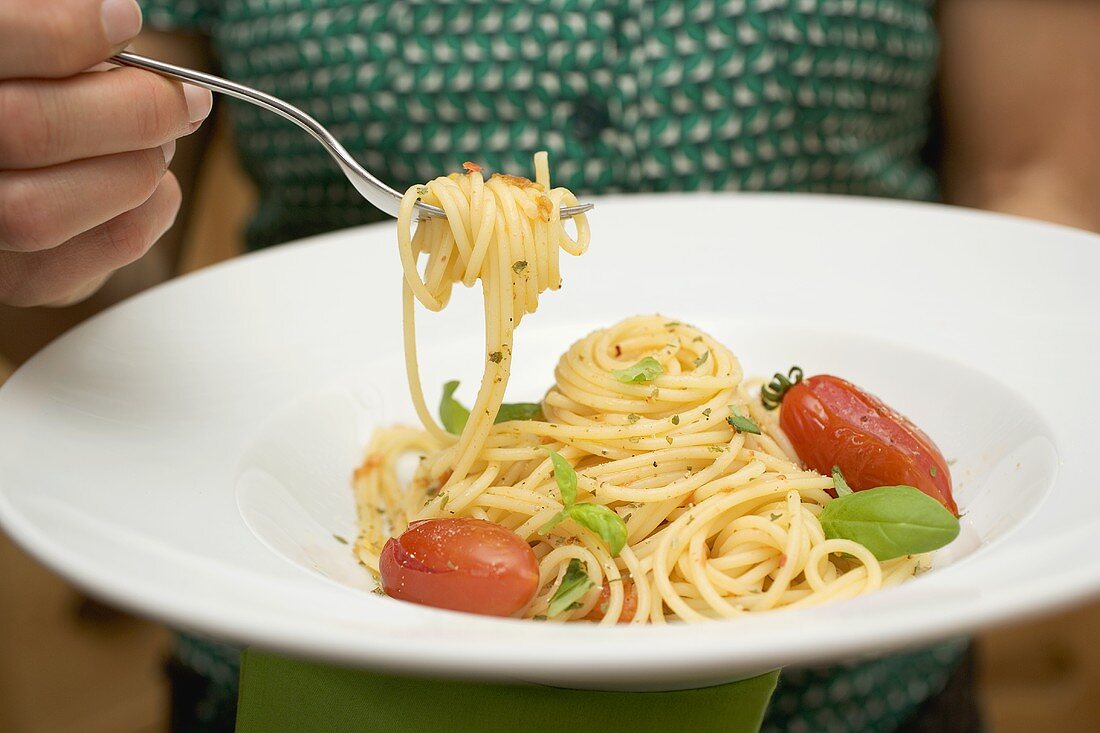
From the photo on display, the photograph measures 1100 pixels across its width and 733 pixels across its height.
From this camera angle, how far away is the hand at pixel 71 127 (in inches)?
51.4

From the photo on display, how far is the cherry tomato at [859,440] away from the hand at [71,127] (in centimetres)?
120

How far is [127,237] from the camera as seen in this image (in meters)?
1.75

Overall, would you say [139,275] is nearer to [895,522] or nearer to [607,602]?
[607,602]

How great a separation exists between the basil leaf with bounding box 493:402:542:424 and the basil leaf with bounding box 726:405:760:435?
38 cm

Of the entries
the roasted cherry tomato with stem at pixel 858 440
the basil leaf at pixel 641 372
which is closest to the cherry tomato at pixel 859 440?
the roasted cherry tomato with stem at pixel 858 440

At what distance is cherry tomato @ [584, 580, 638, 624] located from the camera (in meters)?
1.56

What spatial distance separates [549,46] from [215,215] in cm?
314

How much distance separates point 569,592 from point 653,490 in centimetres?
30

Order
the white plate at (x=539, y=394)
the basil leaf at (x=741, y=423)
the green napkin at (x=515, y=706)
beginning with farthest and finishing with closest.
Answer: the basil leaf at (x=741, y=423) → the green napkin at (x=515, y=706) → the white plate at (x=539, y=394)

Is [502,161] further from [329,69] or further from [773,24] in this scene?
[773,24]

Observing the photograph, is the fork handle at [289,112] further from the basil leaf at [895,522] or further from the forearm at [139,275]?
the forearm at [139,275]

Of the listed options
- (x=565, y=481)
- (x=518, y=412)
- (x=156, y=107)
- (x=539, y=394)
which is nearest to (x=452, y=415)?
(x=518, y=412)

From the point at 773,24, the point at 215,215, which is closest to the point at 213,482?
the point at 773,24

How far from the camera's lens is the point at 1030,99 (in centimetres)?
318
